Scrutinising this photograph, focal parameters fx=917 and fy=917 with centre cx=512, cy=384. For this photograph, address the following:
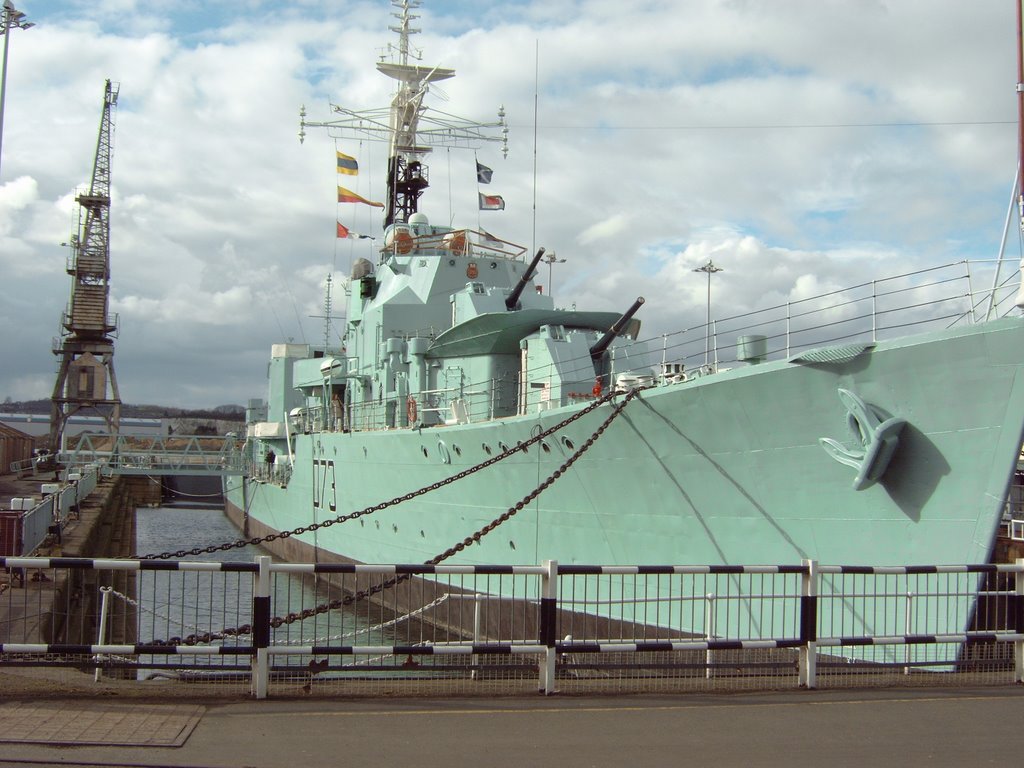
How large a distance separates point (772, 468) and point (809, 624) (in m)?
4.15

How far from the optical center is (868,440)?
30.6 ft

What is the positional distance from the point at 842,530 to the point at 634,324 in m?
8.28

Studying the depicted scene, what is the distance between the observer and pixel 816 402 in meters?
9.99

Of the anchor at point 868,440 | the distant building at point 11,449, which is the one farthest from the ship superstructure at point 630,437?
the distant building at point 11,449

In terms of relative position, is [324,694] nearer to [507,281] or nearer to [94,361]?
[507,281]

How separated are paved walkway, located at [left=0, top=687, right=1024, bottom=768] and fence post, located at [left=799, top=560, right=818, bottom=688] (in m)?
Result: 0.21

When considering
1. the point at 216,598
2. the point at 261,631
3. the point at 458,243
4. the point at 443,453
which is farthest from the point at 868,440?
the point at 216,598

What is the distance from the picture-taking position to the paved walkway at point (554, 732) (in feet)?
16.1

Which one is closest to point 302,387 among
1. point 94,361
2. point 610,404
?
point 610,404

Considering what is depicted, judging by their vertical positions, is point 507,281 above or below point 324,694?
above

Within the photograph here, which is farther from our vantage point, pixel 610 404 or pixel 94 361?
pixel 94 361

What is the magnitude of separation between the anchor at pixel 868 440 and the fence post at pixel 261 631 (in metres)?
6.15

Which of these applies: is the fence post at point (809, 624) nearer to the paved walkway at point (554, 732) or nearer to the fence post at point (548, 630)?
the paved walkway at point (554, 732)

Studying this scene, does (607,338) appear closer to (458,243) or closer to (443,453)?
(443,453)
